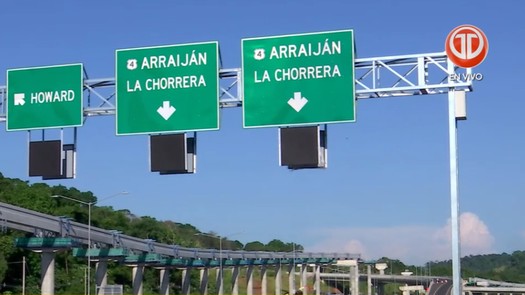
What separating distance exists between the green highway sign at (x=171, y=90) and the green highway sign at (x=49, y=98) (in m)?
1.77

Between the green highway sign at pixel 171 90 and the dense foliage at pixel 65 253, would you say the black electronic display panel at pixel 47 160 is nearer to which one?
the green highway sign at pixel 171 90

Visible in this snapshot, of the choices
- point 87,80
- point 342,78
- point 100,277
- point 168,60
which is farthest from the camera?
point 100,277

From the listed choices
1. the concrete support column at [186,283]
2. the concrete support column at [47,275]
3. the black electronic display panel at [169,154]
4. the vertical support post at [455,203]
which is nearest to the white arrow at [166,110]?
the black electronic display panel at [169,154]

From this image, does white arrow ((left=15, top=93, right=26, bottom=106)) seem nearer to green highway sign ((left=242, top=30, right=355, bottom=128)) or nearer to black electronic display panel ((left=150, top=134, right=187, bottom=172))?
black electronic display panel ((left=150, top=134, right=187, bottom=172))

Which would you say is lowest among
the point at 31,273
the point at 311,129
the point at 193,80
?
the point at 31,273

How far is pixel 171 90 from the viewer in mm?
26547

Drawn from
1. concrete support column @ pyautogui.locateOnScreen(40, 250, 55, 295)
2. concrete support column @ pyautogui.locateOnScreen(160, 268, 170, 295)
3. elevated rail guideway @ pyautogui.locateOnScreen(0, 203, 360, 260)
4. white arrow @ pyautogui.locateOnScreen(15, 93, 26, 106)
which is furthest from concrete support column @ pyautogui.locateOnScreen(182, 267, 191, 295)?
white arrow @ pyautogui.locateOnScreen(15, 93, 26, 106)

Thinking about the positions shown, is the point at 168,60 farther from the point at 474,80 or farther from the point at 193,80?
the point at 474,80

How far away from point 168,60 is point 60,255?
86969mm


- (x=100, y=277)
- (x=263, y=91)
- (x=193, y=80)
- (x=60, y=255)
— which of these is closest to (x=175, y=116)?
(x=193, y=80)

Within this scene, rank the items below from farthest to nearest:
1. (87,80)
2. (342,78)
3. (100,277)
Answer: (100,277) → (87,80) → (342,78)

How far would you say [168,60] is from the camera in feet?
87.5

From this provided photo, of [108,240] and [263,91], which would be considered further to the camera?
[108,240]

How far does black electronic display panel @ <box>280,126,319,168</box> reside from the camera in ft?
81.1
